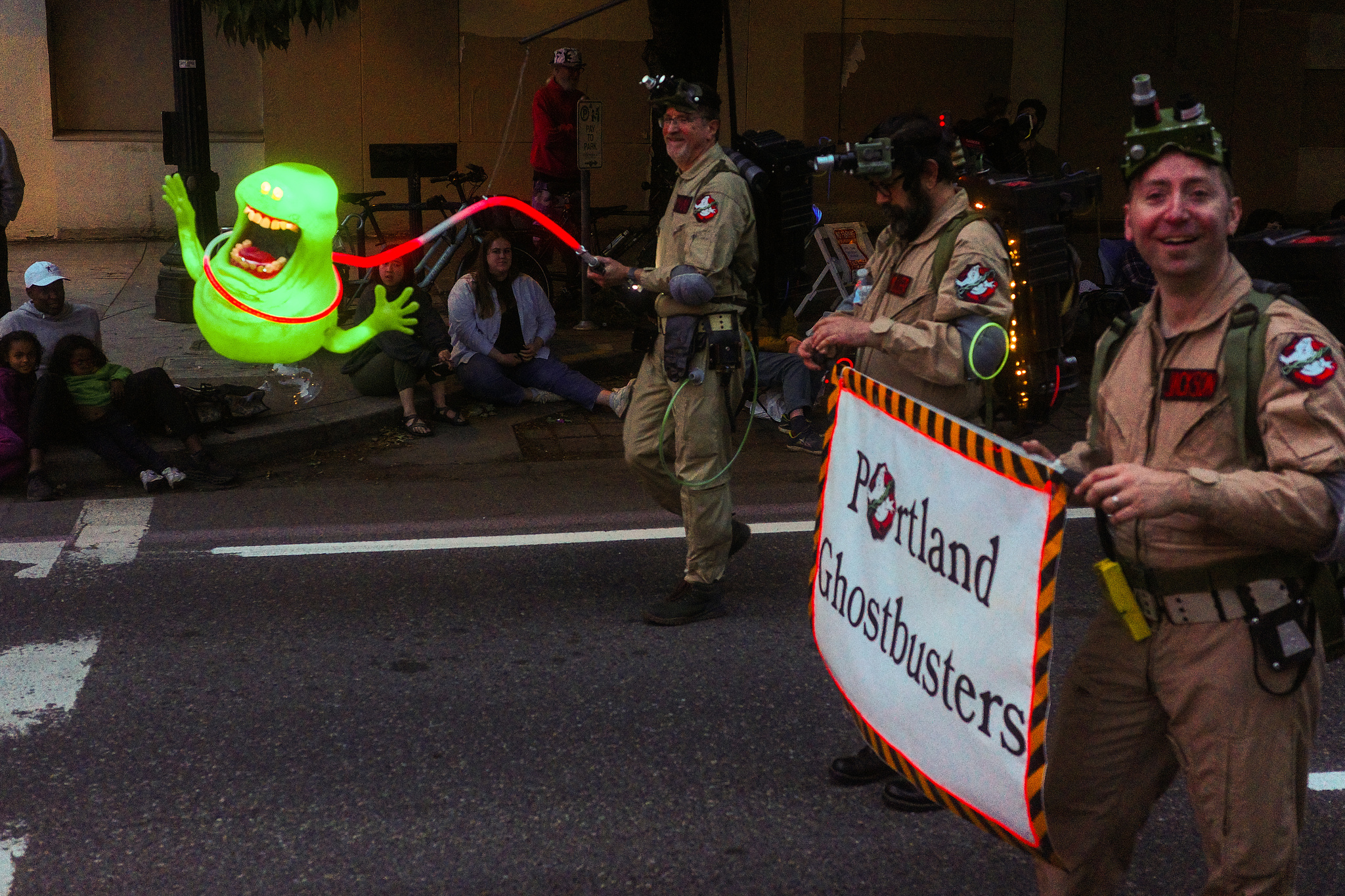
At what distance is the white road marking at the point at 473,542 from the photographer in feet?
21.6

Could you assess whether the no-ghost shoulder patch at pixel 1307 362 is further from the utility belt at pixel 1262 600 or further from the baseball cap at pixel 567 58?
the baseball cap at pixel 567 58

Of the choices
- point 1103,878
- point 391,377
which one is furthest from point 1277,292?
point 391,377

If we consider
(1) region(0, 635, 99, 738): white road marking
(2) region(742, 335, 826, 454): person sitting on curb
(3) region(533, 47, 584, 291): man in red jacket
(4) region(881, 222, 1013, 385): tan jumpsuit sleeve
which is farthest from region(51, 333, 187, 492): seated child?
(4) region(881, 222, 1013, 385): tan jumpsuit sleeve

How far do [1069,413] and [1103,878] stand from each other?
6936 millimetres

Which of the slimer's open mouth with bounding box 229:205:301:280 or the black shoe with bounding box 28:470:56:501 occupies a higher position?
the slimer's open mouth with bounding box 229:205:301:280

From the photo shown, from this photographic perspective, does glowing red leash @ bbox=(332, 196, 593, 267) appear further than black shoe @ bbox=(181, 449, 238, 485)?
No

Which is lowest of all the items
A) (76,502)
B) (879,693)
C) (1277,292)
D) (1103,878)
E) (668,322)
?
(76,502)

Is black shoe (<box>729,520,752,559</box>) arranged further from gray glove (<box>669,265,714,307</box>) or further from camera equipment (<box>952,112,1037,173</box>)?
camera equipment (<box>952,112,1037,173</box>)

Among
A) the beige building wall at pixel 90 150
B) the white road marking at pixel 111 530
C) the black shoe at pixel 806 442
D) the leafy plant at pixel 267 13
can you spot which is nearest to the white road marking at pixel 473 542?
the white road marking at pixel 111 530

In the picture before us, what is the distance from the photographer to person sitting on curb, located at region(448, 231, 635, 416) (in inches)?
355

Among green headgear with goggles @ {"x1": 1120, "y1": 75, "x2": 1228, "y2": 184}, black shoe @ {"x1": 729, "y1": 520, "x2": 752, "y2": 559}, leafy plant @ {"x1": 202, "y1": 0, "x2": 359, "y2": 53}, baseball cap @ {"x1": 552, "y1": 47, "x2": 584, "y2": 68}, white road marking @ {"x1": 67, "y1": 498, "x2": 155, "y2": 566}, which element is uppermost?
leafy plant @ {"x1": 202, "y1": 0, "x2": 359, "y2": 53}

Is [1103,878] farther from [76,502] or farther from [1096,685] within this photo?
[76,502]

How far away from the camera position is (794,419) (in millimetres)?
8891

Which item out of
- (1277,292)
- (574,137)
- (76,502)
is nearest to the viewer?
(1277,292)
